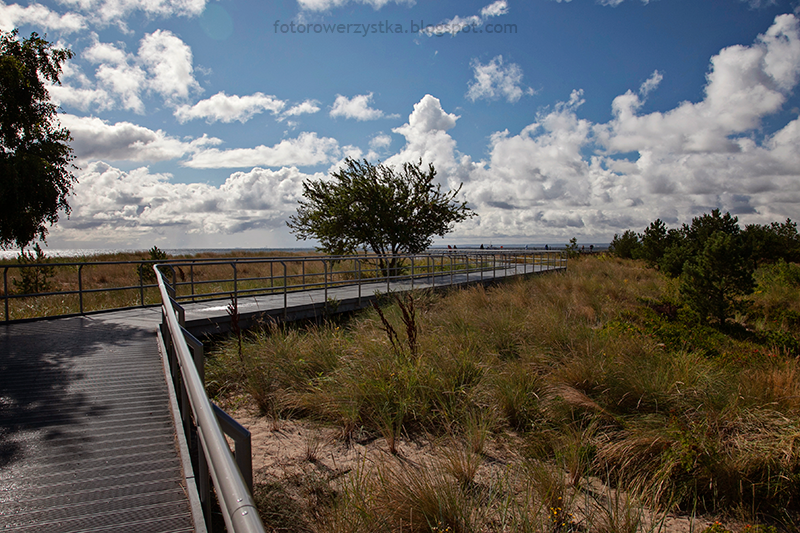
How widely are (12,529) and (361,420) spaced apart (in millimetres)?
2832

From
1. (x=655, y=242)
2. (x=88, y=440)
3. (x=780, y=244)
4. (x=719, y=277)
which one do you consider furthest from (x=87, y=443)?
(x=780, y=244)

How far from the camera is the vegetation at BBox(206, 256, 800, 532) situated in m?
3.09

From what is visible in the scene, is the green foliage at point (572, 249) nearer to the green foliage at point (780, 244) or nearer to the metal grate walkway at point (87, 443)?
the green foliage at point (780, 244)

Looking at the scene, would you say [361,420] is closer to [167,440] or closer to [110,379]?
[167,440]

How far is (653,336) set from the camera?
24.4 ft

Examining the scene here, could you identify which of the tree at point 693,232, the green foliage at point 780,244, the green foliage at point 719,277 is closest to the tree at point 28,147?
the green foliage at point 719,277

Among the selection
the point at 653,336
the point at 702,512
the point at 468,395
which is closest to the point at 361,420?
the point at 468,395

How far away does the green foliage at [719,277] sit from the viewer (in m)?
9.58

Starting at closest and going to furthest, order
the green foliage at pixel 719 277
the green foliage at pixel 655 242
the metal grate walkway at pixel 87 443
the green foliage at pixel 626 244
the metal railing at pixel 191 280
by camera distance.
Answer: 1. the metal grate walkway at pixel 87 443
2. the metal railing at pixel 191 280
3. the green foliage at pixel 719 277
4. the green foliage at pixel 655 242
5. the green foliage at pixel 626 244

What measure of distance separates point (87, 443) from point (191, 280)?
7.57m

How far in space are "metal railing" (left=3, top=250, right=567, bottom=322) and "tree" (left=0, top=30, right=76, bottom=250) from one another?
148 centimetres

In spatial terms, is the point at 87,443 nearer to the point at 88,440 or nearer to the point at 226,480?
the point at 88,440

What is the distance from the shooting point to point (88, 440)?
345 cm

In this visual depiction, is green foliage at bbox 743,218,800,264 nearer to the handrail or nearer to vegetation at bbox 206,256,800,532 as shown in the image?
vegetation at bbox 206,256,800,532
